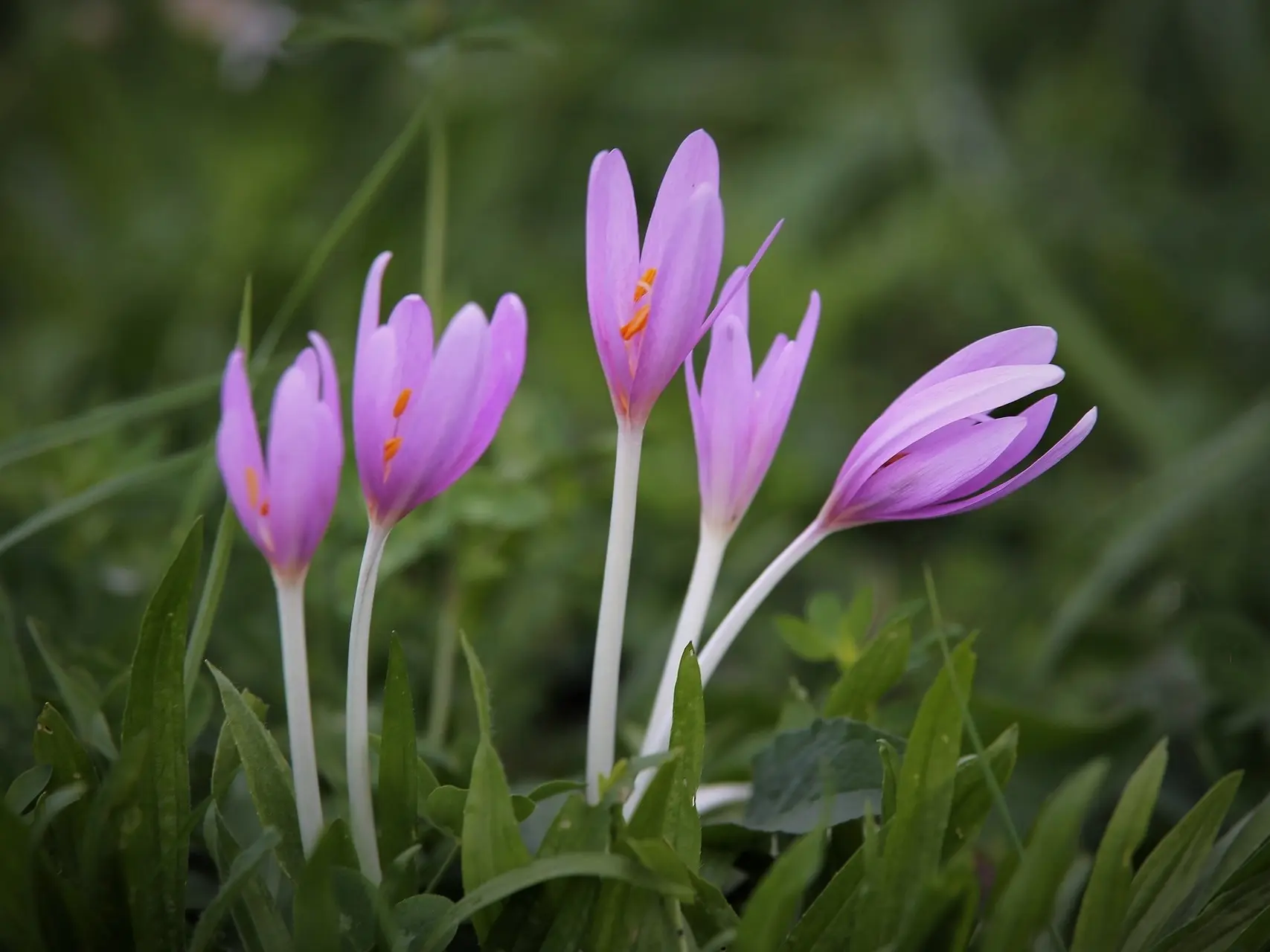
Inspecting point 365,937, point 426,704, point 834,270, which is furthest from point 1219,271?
point 365,937

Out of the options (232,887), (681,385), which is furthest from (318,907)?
(681,385)

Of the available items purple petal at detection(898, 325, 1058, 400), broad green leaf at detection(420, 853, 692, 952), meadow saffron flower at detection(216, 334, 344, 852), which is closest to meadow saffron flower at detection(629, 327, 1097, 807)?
purple petal at detection(898, 325, 1058, 400)

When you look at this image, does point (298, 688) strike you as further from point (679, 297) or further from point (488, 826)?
point (679, 297)

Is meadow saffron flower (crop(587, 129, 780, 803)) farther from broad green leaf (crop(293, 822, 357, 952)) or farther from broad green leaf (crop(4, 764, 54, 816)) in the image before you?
broad green leaf (crop(4, 764, 54, 816))

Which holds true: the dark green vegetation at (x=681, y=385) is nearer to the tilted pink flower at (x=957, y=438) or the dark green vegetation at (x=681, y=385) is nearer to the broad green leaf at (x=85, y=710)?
the broad green leaf at (x=85, y=710)

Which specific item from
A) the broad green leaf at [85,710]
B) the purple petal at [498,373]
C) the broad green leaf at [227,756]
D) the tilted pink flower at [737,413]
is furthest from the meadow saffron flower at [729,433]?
the broad green leaf at [85,710]
